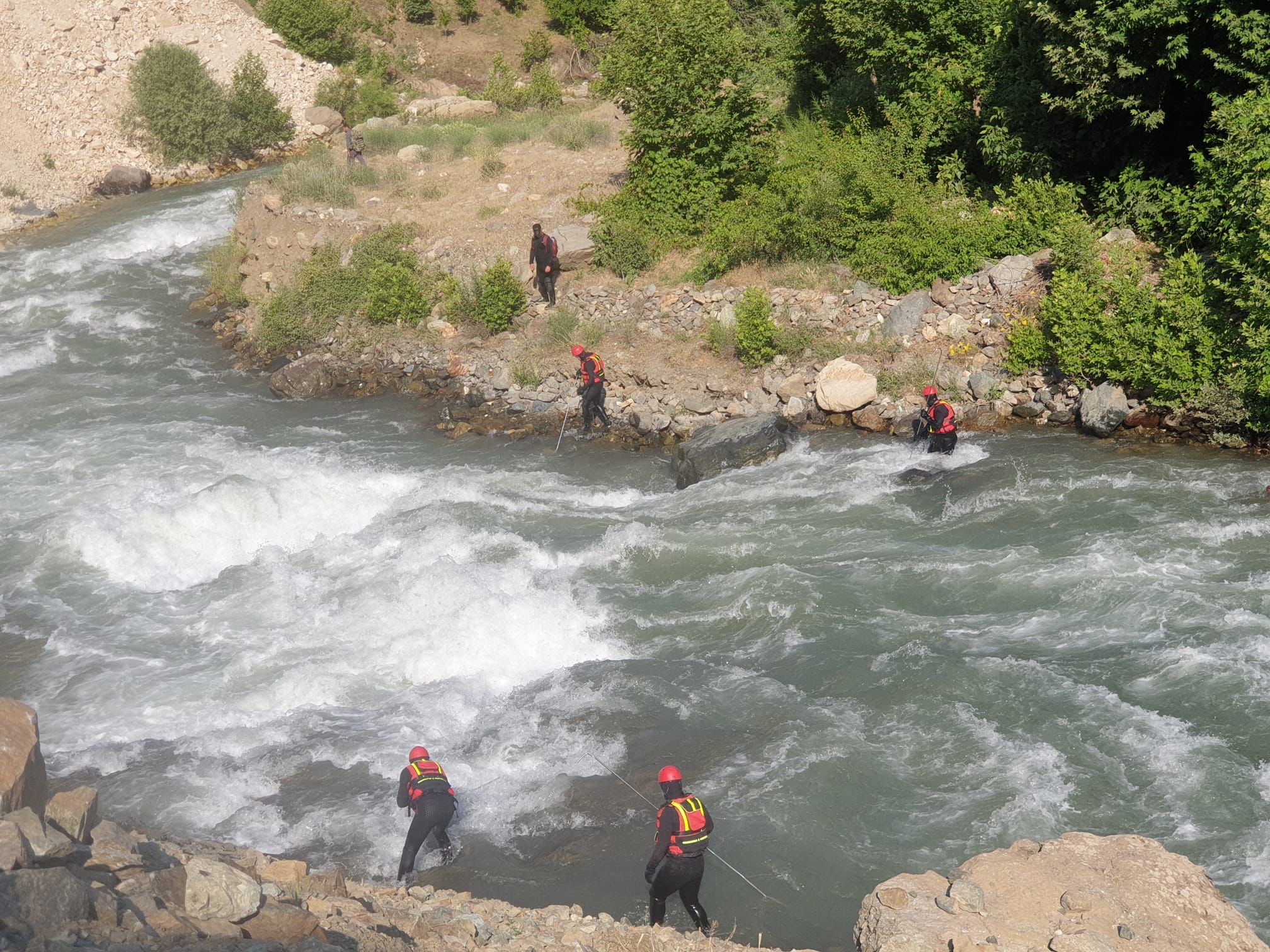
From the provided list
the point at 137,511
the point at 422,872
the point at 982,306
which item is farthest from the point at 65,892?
the point at 982,306

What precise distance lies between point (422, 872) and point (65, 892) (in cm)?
349

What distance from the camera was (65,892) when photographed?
6.31 meters

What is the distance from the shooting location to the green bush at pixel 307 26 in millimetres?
39500

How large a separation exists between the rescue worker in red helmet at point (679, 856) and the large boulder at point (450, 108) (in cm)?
2846

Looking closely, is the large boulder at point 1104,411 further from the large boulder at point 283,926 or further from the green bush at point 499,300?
the large boulder at point 283,926

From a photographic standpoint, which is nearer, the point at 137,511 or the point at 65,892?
the point at 65,892

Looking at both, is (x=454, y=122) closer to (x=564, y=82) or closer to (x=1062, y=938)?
(x=564, y=82)

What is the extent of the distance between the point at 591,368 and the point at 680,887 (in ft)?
33.8

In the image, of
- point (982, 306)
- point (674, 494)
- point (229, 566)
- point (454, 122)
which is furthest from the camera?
point (454, 122)

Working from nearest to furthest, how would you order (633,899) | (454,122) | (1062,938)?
(1062,938), (633,899), (454,122)

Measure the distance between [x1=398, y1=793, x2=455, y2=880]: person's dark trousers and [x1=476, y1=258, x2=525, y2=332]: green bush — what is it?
41.0ft

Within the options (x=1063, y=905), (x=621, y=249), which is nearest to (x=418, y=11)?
(x=621, y=249)

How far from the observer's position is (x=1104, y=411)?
15477 millimetres

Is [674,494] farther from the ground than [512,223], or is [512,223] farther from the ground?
[512,223]
